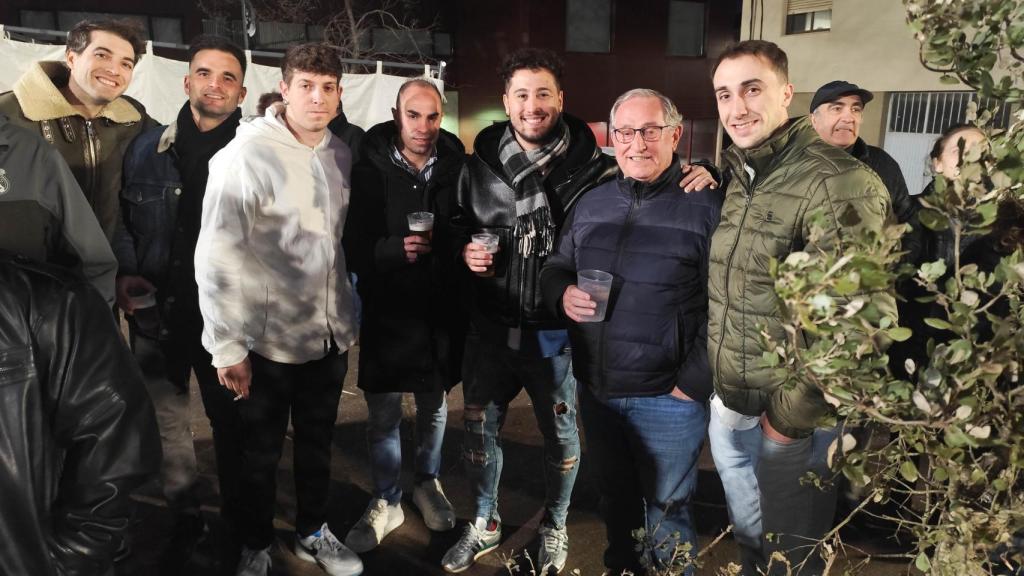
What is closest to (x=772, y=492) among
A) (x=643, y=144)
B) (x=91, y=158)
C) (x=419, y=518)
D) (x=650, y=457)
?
(x=650, y=457)

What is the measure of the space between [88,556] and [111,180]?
7.87 feet

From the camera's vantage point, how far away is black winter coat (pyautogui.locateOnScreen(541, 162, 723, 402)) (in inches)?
113

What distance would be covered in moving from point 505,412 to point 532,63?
1.74 metres

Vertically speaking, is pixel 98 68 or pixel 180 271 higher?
pixel 98 68

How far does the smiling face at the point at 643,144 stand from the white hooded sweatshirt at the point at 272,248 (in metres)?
1.40

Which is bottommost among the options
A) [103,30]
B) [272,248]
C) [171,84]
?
[272,248]

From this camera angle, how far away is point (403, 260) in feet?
11.5

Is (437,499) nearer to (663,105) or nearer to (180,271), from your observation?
(180,271)

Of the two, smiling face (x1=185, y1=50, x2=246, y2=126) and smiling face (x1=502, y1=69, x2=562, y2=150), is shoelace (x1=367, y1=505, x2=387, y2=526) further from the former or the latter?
smiling face (x1=185, y1=50, x2=246, y2=126)

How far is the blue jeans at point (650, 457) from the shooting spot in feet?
9.90

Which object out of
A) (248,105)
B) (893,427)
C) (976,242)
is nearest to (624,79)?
(248,105)

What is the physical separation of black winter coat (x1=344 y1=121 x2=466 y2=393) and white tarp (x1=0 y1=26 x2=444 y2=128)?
2.96m

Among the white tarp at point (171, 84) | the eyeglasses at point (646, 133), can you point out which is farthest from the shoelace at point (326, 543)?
the white tarp at point (171, 84)

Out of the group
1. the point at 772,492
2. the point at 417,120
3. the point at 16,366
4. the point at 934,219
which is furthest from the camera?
the point at 417,120
